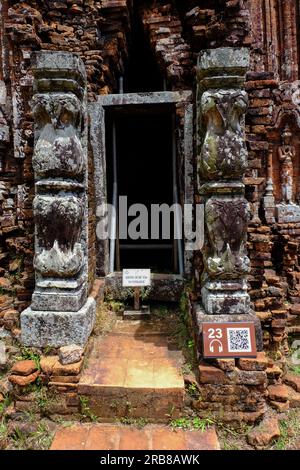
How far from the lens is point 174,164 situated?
3.99 meters

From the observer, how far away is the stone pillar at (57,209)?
2480mm

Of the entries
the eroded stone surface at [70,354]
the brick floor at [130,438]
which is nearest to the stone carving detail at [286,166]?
the brick floor at [130,438]

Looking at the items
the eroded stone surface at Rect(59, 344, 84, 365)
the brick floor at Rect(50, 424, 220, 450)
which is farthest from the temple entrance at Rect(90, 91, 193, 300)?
the brick floor at Rect(50, 424, 220, 450)

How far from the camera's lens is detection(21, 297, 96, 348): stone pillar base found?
2516 millimetres

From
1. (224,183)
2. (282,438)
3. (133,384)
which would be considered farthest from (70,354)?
(224,183)

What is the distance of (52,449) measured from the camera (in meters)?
2.02

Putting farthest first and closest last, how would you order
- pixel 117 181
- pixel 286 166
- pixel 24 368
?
1. pixel 117 181
2. pixel 286 166
3. pixel 24 368

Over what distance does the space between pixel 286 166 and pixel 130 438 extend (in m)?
3.61

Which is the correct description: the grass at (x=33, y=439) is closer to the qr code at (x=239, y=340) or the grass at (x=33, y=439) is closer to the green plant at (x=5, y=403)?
the green plant at (x=5, y=403)

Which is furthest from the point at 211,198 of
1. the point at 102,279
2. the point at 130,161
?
the point at 130,161

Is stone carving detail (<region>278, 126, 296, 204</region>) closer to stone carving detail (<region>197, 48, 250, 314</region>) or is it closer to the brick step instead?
stone carving detail (<region>197, 48, 250, 314</region>)

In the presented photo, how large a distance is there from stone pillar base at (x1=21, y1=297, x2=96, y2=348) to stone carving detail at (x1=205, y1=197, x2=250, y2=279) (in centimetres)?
125

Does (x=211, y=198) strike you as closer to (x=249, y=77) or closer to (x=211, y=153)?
(x=211, y=153)

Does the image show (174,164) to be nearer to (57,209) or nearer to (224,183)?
(224,183)
